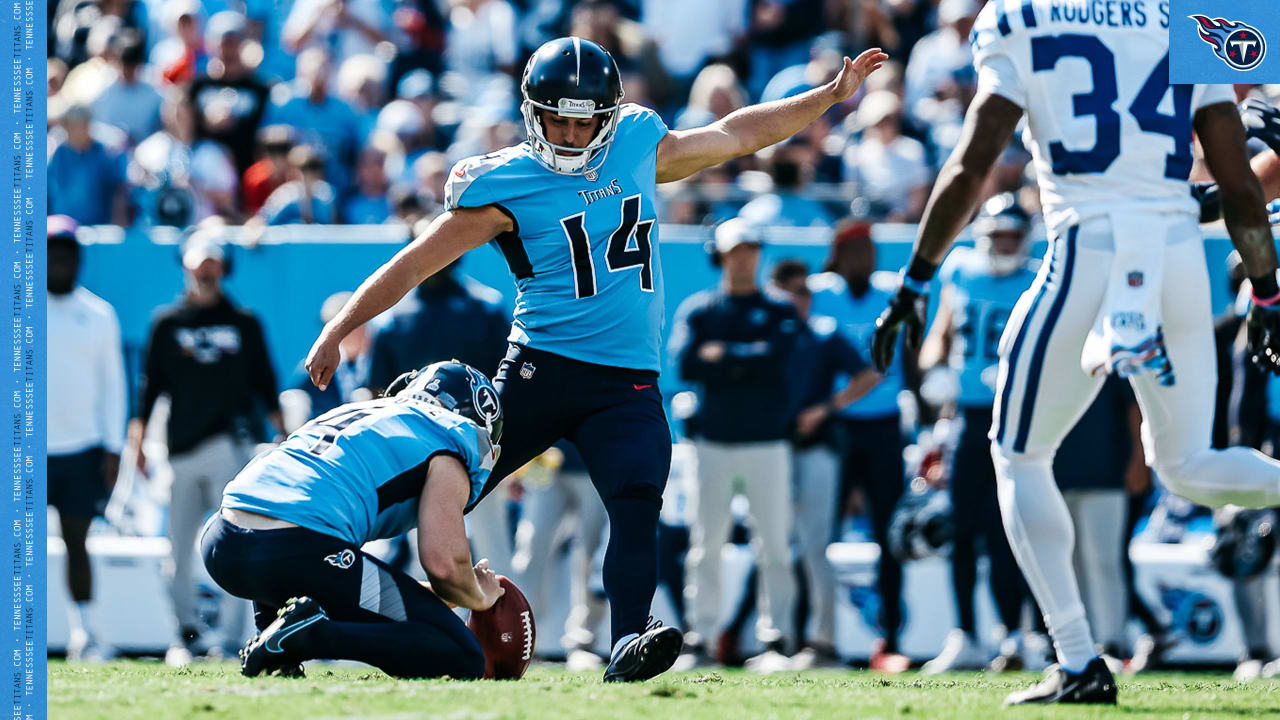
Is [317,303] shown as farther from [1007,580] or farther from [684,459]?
[1007,580]

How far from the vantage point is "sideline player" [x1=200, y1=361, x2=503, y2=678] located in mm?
4965

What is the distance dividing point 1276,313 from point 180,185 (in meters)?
7.98

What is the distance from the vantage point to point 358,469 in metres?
5.12

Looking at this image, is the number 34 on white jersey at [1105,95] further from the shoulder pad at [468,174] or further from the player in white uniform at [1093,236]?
the shoulder pad at [468,174]

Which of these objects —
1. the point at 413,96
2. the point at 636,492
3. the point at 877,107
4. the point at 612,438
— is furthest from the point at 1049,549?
the point at 413,96

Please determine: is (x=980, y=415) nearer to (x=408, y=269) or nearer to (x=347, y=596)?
(x=408, y=269)

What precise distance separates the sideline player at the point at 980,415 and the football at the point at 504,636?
3151 millimetres

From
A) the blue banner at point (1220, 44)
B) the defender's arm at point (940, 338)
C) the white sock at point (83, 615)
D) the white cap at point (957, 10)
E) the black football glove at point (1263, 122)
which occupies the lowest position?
the white sock at point (83, 615)

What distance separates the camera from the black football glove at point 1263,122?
5031 millimetres

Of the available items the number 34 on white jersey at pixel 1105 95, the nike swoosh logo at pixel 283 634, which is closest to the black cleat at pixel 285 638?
the nike swoosh logo at pixel 283 634

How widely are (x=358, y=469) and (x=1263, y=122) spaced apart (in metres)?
2.85

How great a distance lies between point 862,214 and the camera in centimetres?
1048
